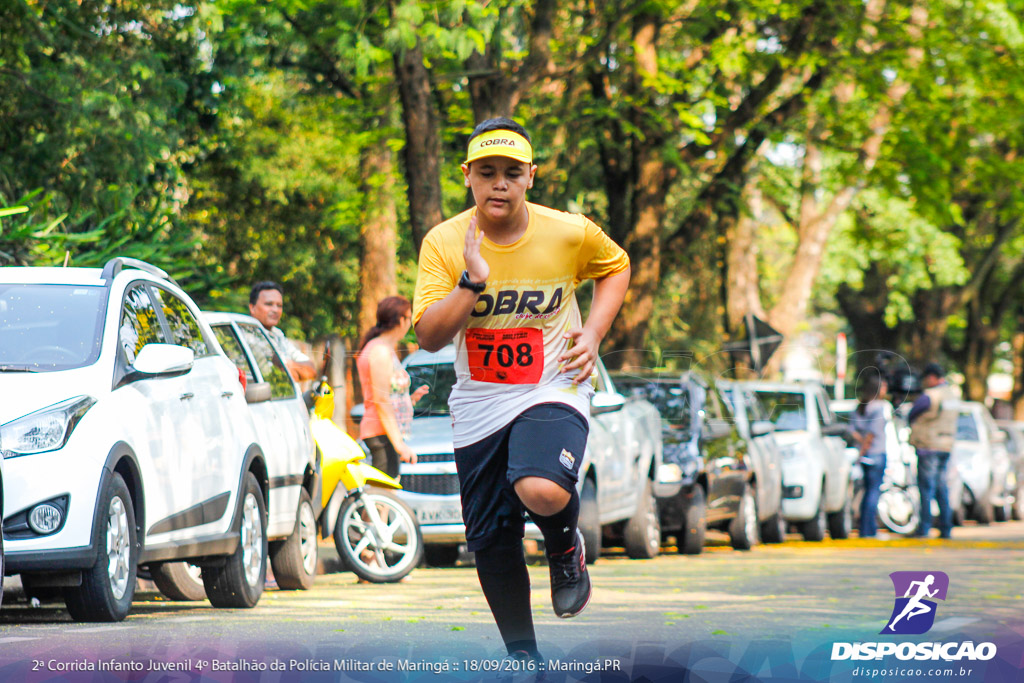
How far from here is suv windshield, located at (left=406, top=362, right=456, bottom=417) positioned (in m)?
12.2

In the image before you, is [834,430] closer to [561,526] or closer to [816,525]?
[816,525]

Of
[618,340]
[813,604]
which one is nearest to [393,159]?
[618,340]

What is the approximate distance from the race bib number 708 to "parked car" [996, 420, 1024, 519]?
77.0 ft

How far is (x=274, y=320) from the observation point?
11492 mm

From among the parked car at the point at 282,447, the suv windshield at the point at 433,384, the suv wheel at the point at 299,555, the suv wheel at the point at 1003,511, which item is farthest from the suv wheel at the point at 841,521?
the suv wheel at the point at 299,555

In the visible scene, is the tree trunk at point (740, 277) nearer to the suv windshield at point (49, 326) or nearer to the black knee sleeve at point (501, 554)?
the suv windshield at point (49, 326)

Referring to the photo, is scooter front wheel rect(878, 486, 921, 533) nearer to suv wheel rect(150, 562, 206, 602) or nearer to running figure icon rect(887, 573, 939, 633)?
suv wheel rect(150, 562, 206, 602)

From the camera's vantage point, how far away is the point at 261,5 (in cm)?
1466

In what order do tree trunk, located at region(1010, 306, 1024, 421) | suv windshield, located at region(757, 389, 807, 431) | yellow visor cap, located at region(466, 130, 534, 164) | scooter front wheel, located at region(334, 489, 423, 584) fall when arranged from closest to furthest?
yellow visor cap, located at region(466, 130, 534, 164) → scooter front wheel, located at region(334, 489, 423, 584) → suv windshield, located at region(757, 389, 807, 431) → tree trunk, located at region(1010, 306, 1024, 421)

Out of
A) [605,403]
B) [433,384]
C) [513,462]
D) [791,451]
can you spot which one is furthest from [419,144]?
[513,462]

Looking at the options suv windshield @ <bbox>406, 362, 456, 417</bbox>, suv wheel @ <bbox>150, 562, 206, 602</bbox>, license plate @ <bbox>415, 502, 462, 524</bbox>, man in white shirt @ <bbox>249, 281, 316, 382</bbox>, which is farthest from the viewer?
suv windshield @ <bbox>406, 362, 456, 417</bbox>

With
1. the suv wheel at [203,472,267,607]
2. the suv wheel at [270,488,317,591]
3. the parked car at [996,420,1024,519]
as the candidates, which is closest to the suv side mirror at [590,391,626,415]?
the suv wheel at [270,488,317,591]

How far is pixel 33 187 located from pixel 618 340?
7.92 meters

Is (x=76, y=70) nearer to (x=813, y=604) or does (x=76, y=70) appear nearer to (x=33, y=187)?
(x=33, y=187)
